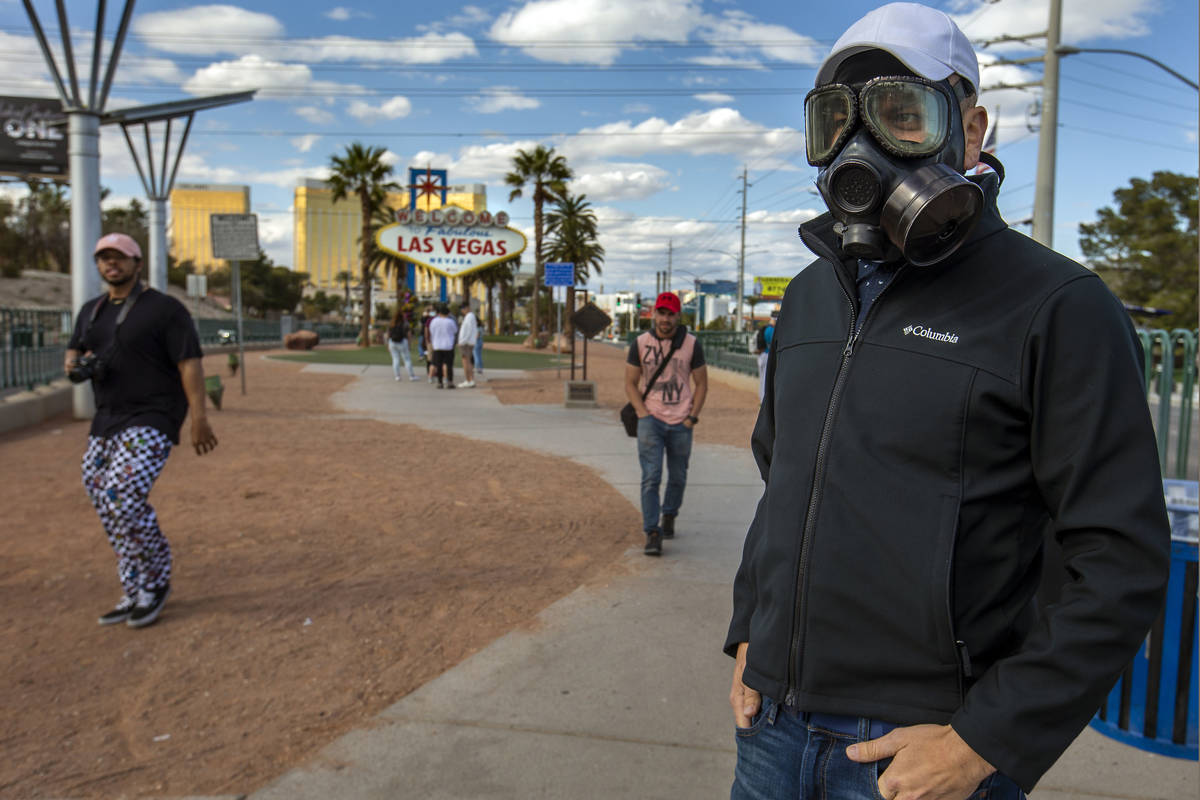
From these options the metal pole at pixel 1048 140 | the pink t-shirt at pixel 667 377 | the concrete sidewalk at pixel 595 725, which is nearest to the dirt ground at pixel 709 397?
the pink t-shirt at pixel 667 377

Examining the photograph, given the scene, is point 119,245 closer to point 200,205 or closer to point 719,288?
point 719,288

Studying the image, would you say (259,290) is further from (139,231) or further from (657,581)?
(657,581)

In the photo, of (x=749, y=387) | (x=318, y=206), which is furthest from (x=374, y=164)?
(x=318, y=206)

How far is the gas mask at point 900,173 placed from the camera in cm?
142

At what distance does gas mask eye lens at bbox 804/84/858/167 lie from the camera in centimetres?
154

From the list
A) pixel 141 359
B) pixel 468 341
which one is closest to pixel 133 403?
pixel 141 359

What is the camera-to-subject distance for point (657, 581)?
565 centimetres

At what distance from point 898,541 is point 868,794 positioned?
42 centimetres

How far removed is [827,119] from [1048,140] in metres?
17.4

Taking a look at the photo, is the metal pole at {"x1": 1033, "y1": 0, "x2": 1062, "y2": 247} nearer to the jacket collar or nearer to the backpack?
the backpack

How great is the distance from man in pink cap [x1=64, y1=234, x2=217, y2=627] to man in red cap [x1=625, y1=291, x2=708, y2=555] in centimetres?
287

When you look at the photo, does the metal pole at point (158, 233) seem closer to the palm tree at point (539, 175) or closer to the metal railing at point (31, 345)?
the metal railing at point (31, 345)

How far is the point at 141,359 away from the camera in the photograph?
186 inches

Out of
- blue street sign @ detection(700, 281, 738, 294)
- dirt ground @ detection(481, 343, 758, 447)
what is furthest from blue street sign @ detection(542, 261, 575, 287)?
blue street sign @ detection(700, 281, 738, 294)
